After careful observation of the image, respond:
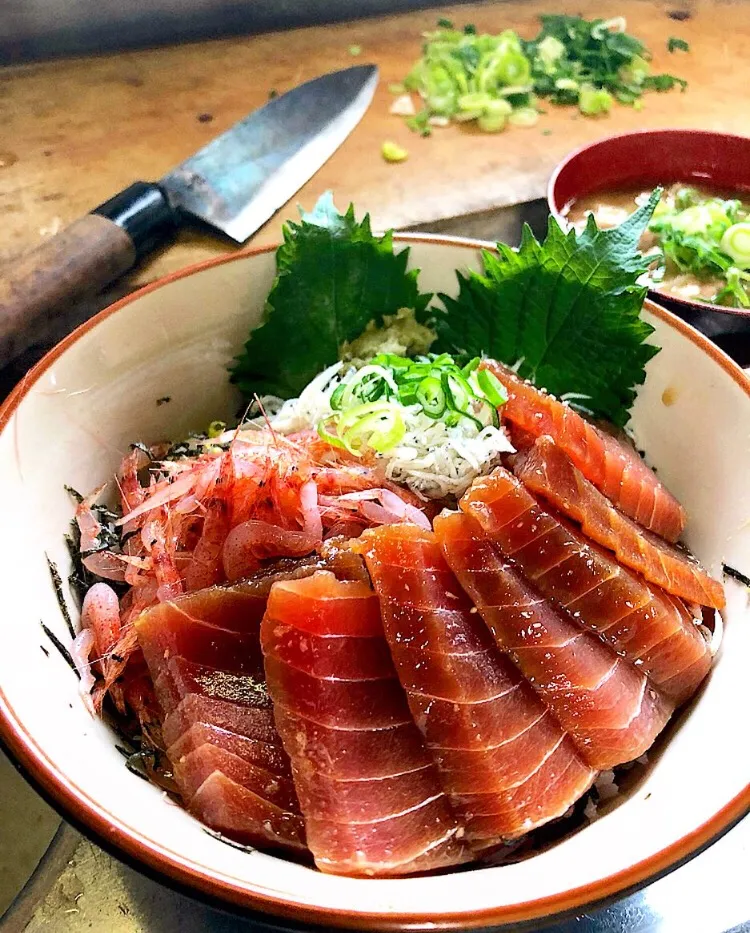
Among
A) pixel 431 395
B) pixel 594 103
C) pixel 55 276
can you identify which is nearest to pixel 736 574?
pixel 431 395

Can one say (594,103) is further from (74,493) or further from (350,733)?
(350,733)

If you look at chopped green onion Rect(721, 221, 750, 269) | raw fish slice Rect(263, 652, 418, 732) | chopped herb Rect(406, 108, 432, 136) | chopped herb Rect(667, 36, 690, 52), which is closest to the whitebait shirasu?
raw fish slice Rect(263, 652, 418, 732)

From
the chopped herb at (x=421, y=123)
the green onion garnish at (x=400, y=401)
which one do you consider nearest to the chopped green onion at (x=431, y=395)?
the green onion garnish at (x=400, y=401)

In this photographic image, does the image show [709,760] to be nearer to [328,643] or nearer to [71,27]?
[328,643]

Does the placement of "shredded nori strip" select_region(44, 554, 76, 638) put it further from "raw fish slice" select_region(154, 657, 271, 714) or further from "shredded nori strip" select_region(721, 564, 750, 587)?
"shredded nori strip" select_region(721, 564, 750, 587)

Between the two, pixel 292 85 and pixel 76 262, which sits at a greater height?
pixel 292 85

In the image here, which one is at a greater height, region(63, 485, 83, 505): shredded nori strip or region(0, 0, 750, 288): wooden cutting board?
region(0, 0, 750, 288): wooden cutting board
